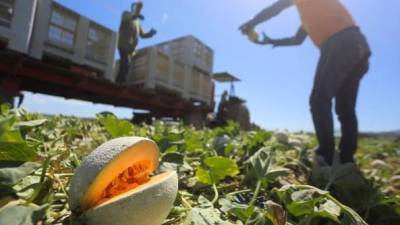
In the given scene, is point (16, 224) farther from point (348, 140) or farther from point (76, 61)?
point (76, 61)

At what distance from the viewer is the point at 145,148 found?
941mm

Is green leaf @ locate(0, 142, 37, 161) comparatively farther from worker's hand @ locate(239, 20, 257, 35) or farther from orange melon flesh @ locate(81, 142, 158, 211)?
worker's hand @ locate(239, 20, 257, 35)

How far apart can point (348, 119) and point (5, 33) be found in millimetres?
4694

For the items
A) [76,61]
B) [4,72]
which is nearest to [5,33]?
[4,72]

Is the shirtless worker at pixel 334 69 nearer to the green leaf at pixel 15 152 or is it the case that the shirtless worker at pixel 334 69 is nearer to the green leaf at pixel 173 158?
the green leaf at pixel 173 158

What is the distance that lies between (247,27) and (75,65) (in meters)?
4.18

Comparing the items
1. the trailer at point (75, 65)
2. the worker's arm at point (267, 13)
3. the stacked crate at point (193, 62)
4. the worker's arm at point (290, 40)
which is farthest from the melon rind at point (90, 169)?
the stacked crate at point (193, 62)

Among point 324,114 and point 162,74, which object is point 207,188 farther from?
point 162,74

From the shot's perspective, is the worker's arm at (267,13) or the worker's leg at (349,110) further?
the worker's arm at (267,13)

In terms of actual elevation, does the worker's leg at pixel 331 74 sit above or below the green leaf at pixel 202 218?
above

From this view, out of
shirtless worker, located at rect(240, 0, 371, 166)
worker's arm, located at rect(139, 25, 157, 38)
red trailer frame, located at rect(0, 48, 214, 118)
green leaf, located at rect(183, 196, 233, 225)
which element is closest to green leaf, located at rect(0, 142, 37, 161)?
green leaf, located at rect(183, 196, 233, 225)

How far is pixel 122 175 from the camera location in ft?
2.94

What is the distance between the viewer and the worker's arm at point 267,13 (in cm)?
326

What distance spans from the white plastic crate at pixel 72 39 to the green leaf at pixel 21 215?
5.56m
